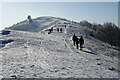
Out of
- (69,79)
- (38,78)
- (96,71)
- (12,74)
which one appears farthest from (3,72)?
(96,71)

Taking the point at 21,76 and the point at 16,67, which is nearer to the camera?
the point at 21,76

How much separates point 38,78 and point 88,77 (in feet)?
13.5

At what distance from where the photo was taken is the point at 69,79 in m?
21.2

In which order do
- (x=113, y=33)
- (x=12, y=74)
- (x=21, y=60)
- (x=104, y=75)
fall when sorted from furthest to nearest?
1. (x=113, y=33)
2. (x=21, y=60)
3. (x=104, y=75)
4. (x=12, y=74)

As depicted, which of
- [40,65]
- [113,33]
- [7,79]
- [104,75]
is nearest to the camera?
[7,79]

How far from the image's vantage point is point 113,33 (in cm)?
11744

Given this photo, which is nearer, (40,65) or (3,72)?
(3,72)

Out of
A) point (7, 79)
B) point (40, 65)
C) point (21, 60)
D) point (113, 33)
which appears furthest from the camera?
point (113, 33)

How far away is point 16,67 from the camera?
24.5 m

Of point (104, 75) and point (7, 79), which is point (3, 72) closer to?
point (7, 79)

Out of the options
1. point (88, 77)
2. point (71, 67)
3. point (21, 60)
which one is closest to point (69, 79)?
point (88, 77)

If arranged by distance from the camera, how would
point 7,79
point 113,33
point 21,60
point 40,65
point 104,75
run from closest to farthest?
point 7,79 → point 104,75 → point 40,65 → point 21,60 → point 113,33

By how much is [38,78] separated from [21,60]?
7925 millimetres

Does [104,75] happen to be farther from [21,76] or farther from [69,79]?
[21,76]
